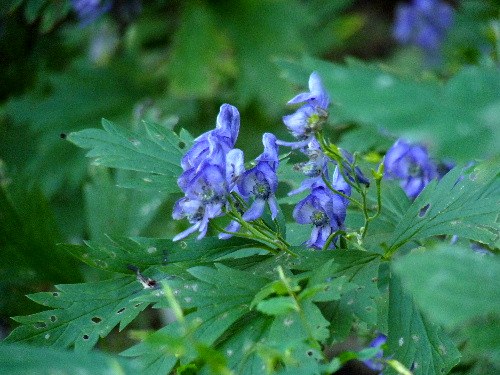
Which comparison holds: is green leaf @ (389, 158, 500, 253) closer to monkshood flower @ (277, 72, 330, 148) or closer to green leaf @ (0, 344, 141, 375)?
monkshood flower @ (277, 72, 330, 148)

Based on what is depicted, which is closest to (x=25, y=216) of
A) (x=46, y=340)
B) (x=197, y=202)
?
(x=46, y=340)

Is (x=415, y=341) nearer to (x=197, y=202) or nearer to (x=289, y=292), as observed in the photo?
(x=289, y=292)

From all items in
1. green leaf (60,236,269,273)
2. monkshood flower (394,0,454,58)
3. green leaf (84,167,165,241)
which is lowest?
monkshood flower (394,0,454,58)

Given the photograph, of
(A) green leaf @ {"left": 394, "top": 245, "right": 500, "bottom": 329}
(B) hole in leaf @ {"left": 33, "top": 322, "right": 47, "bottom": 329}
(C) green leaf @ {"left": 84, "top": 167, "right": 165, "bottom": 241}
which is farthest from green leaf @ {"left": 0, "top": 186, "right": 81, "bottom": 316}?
(A) green leaf @ {"left": 394, "top": 245, "right": 500, "bottom": 329}

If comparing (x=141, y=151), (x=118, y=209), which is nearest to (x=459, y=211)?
(x=141, y=151)

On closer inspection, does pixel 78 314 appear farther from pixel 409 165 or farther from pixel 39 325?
pixel 409 165

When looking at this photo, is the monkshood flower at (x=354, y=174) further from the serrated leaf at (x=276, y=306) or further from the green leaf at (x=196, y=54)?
the green leaf at (x=196, y=54)
